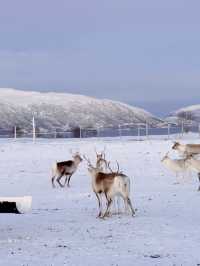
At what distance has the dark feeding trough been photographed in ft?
66.8

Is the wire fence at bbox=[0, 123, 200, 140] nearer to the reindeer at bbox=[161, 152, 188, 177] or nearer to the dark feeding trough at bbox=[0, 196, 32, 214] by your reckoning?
the reindeer at bbox=[161, 152, 188, 177]

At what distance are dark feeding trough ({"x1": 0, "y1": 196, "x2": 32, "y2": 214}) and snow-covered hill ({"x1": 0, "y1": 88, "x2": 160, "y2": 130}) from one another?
264 feet

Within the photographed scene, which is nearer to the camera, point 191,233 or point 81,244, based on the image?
point 81,244

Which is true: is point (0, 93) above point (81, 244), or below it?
above

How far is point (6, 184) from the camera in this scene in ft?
98.3

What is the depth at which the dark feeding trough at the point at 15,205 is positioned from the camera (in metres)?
20.4

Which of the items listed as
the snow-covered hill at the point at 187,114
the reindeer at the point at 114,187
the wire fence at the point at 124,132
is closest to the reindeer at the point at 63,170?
the reindeer at the point at 114,187

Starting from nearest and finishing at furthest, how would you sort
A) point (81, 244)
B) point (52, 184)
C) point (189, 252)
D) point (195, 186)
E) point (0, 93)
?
point (189, 252) < point (81, 244) < point (195, 186) < point (52, 184) < point (0, 93)

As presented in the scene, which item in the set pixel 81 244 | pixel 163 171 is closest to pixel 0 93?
pixel 163 171

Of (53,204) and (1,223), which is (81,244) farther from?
(53,204)

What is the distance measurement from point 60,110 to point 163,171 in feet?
293

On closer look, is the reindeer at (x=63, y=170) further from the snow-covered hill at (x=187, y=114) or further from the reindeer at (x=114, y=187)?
the snow-covered hill at (x=187, y=114)

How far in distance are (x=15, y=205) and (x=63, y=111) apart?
101 meters

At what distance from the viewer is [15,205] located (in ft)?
67.5
